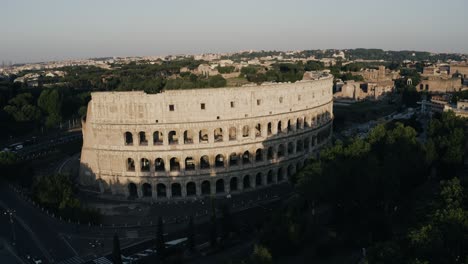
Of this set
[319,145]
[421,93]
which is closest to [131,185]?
[319,145]

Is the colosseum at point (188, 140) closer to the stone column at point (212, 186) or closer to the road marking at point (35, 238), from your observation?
the stone column at point (212, 186)

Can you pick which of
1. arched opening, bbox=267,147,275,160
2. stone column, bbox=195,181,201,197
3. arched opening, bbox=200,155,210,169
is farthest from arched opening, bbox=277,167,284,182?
stone column, bbox=195,181,201,197

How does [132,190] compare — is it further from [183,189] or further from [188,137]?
[188,137]

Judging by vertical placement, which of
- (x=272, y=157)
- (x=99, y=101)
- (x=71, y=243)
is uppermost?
(x=99, y=101)

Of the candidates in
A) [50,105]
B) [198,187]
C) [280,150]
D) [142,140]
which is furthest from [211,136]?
[50,105]

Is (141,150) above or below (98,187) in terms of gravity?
above

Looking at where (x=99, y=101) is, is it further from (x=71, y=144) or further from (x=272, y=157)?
(x=71, y=144)

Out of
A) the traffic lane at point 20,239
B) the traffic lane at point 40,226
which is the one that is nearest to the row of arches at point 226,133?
the traffic lane at point 40,226
